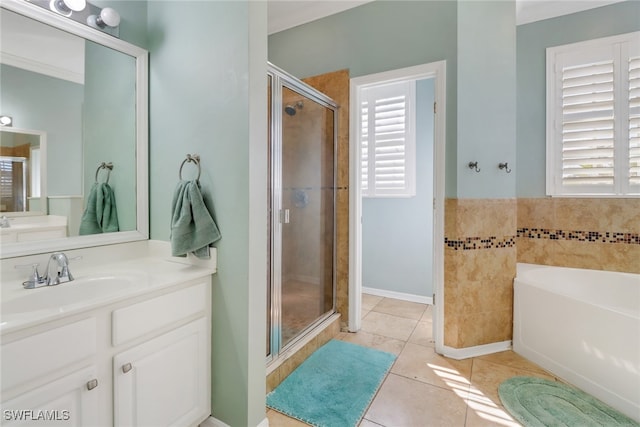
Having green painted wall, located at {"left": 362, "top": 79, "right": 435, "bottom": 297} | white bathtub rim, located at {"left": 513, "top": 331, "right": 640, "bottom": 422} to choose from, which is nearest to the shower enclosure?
green painted wall, located at {"left": 362, "top": 79, "right": 435, "bottom": 297}

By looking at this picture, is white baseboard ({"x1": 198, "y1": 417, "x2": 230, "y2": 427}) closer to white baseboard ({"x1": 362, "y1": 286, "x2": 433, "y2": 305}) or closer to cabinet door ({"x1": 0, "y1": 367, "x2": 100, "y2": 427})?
cabinet door ({"x1": 0, "y1": 367, "x2": 100, "y2": 427})

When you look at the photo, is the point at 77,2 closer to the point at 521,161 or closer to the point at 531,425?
the point at 531,425

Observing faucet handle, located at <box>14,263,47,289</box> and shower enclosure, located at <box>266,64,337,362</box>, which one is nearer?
faucet handle, located at <box>14,263,47,289</box>

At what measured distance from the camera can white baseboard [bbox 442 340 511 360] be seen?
2.22m

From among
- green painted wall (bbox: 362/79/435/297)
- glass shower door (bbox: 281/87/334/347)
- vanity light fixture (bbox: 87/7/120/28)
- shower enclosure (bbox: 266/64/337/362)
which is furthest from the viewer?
green painted wall (bbox: 362/79/435/297)

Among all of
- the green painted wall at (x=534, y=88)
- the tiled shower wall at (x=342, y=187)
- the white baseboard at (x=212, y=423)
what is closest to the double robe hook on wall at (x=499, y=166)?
the green painted wall at (x=534, y=88)

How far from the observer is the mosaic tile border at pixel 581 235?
235cm

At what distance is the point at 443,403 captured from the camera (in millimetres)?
1748

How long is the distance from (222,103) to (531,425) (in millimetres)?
2244

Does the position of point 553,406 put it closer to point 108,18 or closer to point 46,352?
point 46,352

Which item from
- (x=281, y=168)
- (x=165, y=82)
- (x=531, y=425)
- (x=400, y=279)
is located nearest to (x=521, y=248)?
(x=400, y=279)

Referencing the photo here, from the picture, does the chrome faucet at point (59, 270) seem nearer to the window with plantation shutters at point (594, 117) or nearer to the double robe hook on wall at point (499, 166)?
the double robe hook on wall at point (499, 166)

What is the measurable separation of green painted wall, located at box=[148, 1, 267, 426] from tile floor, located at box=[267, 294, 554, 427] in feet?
1.35

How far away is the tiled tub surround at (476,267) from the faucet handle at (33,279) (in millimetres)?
2310
